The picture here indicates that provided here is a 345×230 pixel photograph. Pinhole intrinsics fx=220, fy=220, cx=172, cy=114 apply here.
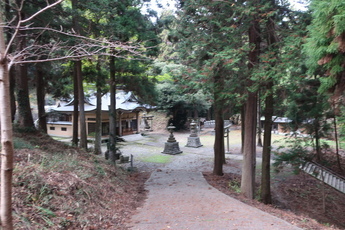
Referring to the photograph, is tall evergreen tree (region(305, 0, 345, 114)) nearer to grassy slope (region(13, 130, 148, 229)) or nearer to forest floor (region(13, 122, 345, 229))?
forest floor (region(13, 122, 345, 229))

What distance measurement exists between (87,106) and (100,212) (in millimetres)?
20691

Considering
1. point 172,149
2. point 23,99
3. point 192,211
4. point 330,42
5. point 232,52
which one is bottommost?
point 172,149

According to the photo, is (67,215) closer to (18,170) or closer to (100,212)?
(100,212)

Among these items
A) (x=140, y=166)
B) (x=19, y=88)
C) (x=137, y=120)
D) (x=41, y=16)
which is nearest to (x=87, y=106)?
(x=137, y=120)

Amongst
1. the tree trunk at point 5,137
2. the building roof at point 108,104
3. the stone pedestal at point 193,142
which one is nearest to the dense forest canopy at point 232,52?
the tree trunk at point 5,137

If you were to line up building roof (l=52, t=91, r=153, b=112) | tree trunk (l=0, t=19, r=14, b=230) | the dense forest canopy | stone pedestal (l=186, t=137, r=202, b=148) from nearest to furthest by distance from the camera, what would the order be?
tree trunk (l=0, t=19, r=14, b=230) < the dense forest canopy < stone pedestal (l=186, t=137, r=202, b=148) < building roof (l=52, t=91, r=153, b=112)

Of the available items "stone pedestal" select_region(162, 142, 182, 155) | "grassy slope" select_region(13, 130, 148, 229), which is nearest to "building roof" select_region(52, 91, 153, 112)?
"stone pedestal" select_region(162, 142, 182, 155)

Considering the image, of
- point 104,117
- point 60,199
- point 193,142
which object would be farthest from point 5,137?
point 104,117

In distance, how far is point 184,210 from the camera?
5418mm

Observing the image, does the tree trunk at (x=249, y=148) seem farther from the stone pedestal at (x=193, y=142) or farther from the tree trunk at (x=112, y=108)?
the stone pedestal at (x=193, y=142)

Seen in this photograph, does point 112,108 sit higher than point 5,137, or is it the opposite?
point 112,108

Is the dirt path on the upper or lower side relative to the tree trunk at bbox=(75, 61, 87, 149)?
lower

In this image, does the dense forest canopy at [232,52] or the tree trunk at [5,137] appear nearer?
the tree trunk at [5,137]

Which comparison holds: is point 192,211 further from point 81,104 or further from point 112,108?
point 81,104
